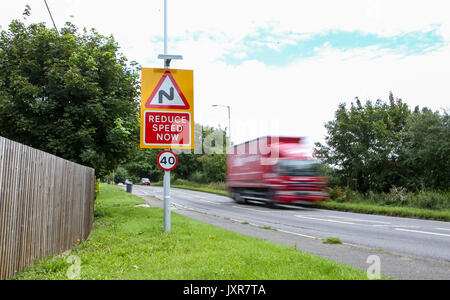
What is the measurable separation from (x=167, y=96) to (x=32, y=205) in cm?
489

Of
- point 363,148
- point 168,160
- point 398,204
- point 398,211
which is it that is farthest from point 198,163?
point 168,160

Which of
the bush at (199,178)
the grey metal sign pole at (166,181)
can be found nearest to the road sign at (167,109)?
the grey metal sign pole at (166,181)

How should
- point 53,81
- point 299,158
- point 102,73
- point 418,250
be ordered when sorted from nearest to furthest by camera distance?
point 418,250 < point 53,81 < point 102,73 < point 299,158

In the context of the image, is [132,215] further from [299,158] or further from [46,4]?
[299,158]

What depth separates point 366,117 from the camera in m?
24.7

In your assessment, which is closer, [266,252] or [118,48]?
[266,252]

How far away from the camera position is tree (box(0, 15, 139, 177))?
11953 mm

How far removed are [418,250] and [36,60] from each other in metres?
12.3

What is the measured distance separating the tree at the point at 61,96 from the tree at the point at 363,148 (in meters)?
16.1

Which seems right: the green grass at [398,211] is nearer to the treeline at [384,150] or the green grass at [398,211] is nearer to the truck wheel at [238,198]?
the treeline at [384,150]

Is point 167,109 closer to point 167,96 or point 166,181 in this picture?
point 167,96

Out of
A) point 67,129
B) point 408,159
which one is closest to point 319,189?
point 408,159

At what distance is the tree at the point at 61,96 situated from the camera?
12.0m

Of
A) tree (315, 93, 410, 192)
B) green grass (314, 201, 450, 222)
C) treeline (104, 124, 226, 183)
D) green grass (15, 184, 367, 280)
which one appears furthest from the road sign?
treeline (104, 124, 226, 183)
